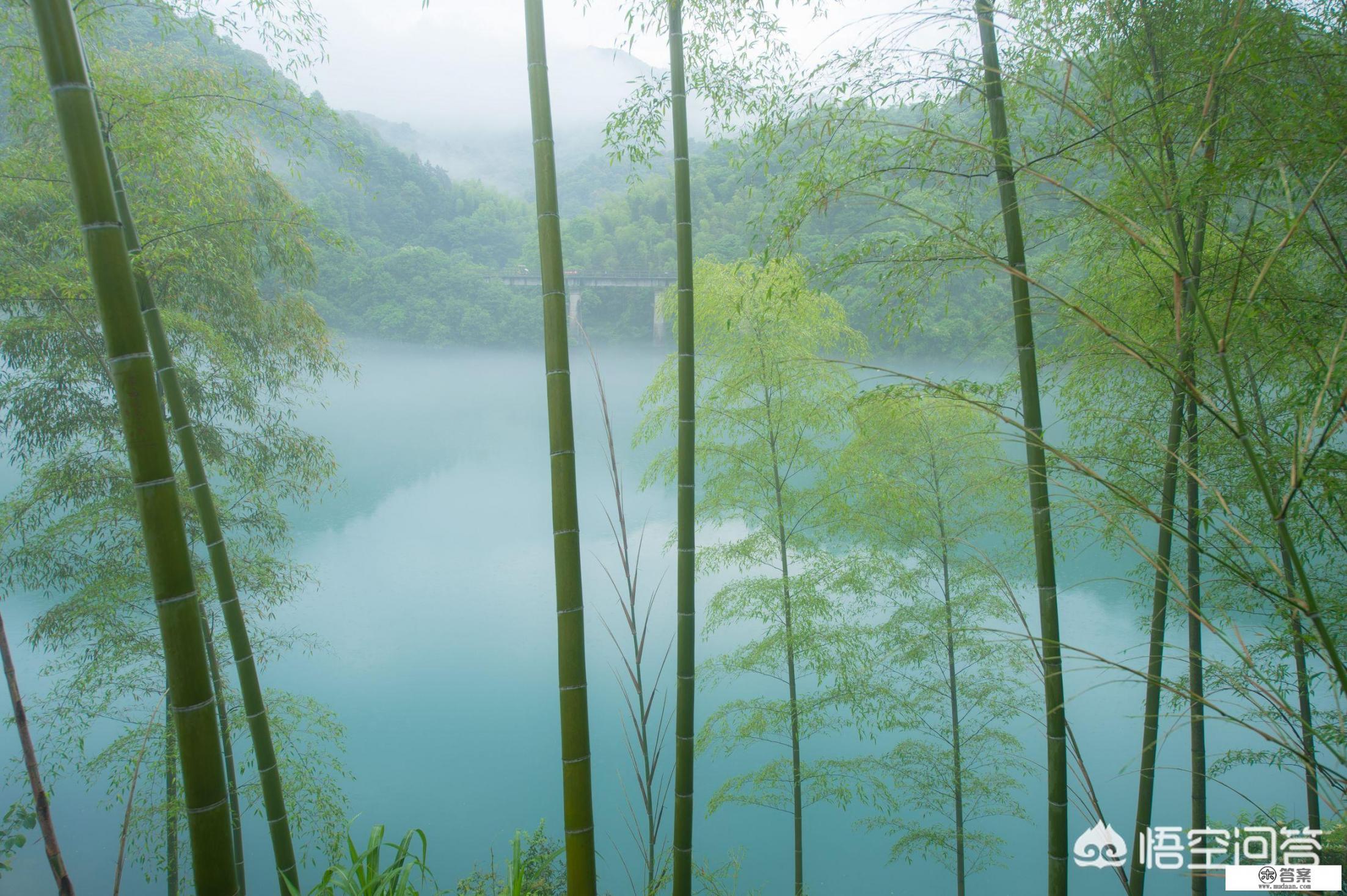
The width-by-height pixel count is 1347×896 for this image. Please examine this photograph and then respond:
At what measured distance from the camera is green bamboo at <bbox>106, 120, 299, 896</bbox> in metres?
2.42

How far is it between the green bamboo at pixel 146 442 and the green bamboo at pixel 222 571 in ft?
4.98

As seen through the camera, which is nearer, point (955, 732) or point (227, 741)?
point (227, 741)

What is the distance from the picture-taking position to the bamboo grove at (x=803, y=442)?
1.41m

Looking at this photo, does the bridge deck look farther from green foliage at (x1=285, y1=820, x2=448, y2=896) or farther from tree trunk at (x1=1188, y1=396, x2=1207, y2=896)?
green foliage at (x1=285, y1=820, x2=448, y2=896)

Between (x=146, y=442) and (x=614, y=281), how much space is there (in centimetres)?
663

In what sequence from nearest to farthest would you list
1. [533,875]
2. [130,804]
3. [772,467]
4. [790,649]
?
[130,804], [533,875], [790,649], [772,467]

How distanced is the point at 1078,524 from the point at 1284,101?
0.99m

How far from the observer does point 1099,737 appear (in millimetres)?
5949

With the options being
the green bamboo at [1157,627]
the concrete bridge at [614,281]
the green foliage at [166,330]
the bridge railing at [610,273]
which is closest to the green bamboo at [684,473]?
the green bamboo at [1157,627]

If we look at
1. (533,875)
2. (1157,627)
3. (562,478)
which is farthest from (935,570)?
(562,478)

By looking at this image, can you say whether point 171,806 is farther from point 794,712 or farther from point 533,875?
point 794,712

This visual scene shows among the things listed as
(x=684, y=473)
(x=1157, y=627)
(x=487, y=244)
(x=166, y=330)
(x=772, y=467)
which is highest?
(x=487, y=244)

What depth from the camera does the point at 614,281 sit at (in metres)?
7.43

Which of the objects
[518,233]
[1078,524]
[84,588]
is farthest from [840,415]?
[518,233]
